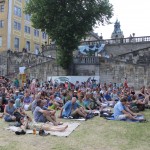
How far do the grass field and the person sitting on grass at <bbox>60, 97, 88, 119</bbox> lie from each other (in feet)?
6.85

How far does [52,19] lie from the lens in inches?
1371

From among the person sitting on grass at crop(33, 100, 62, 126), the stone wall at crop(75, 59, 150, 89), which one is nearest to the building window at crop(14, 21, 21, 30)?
the stone wall at crop(75, 59, 150, 89)

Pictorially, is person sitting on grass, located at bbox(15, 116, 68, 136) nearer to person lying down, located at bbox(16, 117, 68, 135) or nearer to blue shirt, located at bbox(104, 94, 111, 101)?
person lying down, located at bbox(16, 117, 68, 135)

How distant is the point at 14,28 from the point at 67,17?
2161 cm

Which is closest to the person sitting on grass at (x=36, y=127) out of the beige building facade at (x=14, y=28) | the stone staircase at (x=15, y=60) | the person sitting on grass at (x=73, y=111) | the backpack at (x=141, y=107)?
the person sitting on grass at (x=73, y=111)

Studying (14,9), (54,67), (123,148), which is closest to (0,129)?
(123,148)

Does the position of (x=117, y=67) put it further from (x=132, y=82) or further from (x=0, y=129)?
(x=0, y=129)

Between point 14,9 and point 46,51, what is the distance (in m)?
10.2

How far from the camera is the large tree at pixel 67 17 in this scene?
112 feet

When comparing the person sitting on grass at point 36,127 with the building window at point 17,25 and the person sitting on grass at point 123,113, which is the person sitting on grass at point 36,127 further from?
the building window at point 17,25

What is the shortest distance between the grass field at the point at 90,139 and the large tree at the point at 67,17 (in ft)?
74.4

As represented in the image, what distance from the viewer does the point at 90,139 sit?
10.3 meters

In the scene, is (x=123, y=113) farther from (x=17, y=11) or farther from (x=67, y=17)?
(x=17, y=11)

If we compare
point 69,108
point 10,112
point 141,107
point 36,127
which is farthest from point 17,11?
point 36,127
